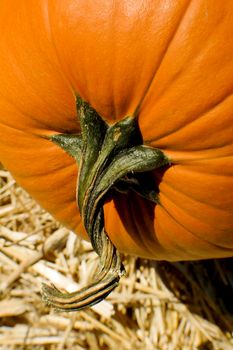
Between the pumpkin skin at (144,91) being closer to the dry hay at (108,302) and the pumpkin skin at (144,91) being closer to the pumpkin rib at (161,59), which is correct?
the pumpkin rib at (161,59)

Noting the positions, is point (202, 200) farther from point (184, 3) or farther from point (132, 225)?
point (184, 3)

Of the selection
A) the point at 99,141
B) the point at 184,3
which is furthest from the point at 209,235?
the point at 184,3

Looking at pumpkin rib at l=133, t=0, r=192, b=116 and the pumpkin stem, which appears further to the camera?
the pumpkin stem

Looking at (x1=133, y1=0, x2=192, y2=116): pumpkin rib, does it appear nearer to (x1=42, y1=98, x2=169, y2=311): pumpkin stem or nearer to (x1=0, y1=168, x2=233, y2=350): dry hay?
(x1=42, y1=98, x2=169, y2=311): pumpkin stem

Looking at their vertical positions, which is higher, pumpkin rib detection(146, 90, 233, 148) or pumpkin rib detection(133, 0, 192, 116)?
pumpkin rib detection(133, 0, 192, 116)

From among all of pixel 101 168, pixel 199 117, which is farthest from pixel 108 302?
pixel 199 117

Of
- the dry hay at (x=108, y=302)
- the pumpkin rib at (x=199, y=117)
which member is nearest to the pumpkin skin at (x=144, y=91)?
the pumpkin rib at (x=199, y=117)

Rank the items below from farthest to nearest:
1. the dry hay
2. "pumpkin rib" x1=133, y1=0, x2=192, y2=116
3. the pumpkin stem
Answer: the dry hay
the pumpkin stem
"pumpkin rib" x1=133, y1=0, x2=192, y2=116

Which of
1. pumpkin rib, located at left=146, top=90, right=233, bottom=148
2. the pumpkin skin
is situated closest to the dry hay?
the pumpkin skin
